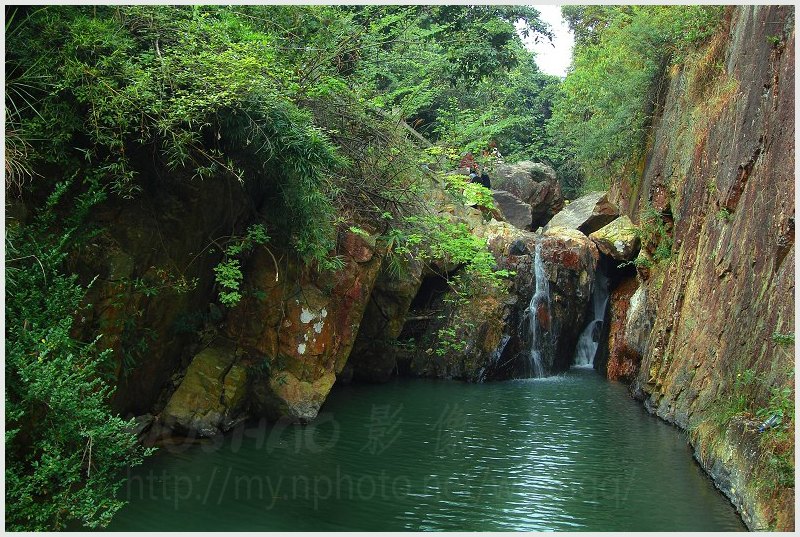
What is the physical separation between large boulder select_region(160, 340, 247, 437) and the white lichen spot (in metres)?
1.12

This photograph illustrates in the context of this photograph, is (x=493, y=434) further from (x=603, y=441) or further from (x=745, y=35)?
(x=745, y=35)

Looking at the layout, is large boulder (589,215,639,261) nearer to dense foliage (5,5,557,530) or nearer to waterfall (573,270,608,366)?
waterfall (573,270,608,366)

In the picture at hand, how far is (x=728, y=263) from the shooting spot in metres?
9.65

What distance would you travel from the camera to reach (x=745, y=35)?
35.9ft

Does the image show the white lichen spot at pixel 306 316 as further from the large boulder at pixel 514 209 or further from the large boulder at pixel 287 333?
the large boulder at pixel 514 209

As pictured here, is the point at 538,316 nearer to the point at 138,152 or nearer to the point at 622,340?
the point at 622,340

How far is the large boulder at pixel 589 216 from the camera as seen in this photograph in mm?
19156

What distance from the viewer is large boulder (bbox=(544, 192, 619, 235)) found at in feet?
62.8

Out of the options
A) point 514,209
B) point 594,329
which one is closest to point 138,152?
point 594,329

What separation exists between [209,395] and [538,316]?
8895 mm

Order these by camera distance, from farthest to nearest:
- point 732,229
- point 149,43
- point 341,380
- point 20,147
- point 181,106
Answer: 1. point 341,380
2. point 732,229
3. point 149,43
4. point 181,106
5. point 20,147

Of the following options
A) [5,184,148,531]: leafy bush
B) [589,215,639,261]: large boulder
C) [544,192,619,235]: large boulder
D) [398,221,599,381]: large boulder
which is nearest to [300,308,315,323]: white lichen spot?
[5,184,148,531]: leafy bush

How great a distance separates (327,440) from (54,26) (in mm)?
6214

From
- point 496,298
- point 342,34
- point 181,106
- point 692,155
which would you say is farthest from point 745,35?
point 181,106
